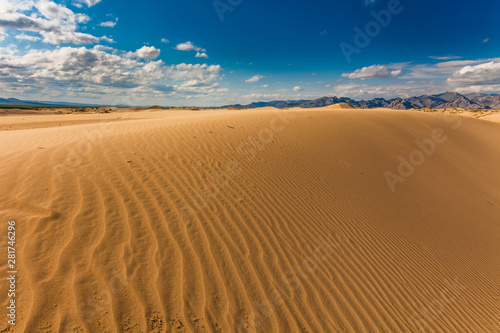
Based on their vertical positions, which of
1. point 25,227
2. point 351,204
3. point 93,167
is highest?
point 93,167

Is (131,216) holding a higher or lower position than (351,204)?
higher

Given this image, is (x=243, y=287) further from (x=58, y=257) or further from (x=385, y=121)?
(x=385, y=121)

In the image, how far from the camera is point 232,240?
3.54 meters

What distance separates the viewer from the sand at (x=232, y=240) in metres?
2.48

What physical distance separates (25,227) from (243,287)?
3015 mm

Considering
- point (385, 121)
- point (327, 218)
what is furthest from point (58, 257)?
point (385, 121)

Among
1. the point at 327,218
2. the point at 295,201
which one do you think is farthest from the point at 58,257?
the point at 327,218

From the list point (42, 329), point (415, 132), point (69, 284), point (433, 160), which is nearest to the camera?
point (42, 329)

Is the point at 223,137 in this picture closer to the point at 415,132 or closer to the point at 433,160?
the point at 433,160

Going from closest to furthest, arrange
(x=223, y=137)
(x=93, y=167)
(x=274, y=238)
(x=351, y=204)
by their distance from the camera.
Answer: (x=274, y=238) < (x=93, y=167) < (x=351, y=204) < (x=223, y=137)

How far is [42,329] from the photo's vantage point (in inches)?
79.0

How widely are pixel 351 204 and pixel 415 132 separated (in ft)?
35.0

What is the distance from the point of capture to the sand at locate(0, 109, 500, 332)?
97.6 inches

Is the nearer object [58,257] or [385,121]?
[58,257]
